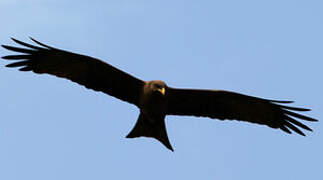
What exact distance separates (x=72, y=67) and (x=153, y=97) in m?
1.69

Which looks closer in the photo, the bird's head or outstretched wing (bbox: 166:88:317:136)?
the bird's head

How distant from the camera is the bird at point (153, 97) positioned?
45.0 ft

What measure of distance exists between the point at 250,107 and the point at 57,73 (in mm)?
3887

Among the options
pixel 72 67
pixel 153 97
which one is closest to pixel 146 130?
pixel 153 97

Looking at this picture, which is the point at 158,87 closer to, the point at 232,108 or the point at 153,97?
the point at 153,97

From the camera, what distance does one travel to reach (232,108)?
47.3 feet

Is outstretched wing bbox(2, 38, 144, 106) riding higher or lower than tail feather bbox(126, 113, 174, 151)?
higher

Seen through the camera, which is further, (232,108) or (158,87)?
(232,108)

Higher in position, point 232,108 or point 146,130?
point 232,108

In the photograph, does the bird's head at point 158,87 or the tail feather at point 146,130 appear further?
the tail feather at point 146,130

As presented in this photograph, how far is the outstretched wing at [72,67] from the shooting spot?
45.1 ft

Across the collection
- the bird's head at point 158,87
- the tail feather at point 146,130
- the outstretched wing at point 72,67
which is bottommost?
the tail feather at point 146,130

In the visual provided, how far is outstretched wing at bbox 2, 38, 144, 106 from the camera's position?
45.1 feet

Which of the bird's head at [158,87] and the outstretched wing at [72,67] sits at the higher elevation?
the outstretched wing at [72,67]
